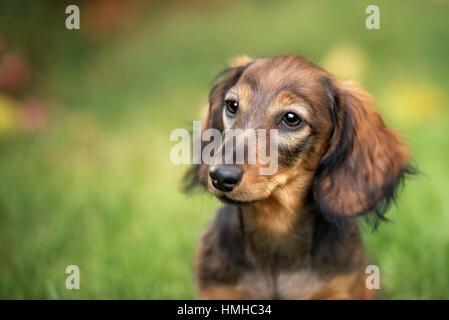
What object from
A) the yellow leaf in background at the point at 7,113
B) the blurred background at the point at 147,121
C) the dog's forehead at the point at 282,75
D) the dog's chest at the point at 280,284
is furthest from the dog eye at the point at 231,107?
the yellow leaf in background at the point at 7,113

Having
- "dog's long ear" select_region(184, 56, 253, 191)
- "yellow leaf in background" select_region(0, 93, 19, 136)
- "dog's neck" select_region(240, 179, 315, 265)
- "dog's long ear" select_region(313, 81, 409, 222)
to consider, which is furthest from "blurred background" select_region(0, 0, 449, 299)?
"dog's neck" select_region(240, 179, 315, 265)

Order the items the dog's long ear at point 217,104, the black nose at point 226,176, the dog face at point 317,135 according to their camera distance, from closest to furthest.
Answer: the black nose at point 226,176 → the dog face at point 317,135 → the dog's long ear at point 217,104

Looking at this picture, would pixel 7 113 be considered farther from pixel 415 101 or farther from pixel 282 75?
pixel 415 101

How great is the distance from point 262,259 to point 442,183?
2.45 meters

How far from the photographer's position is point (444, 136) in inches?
228

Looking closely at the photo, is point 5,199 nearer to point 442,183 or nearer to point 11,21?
point 11,21

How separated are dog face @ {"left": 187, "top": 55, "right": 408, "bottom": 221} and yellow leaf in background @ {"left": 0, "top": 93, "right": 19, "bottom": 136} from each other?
3.28 metres

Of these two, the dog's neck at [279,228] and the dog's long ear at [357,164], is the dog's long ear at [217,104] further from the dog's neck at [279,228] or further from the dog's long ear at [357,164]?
the dog's long ear at [357,164]

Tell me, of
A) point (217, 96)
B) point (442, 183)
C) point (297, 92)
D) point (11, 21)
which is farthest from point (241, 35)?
point (297, 92)

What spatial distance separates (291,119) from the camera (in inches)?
117

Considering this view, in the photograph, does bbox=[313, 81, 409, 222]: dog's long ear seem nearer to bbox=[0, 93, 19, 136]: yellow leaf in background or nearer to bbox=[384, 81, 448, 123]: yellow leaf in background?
bbox=[384, 81, 448, 123]: yellow leaf in background

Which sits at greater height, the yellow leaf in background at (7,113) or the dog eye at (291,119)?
the yellow leaf in background at (7,113)

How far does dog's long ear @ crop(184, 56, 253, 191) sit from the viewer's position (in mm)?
3434

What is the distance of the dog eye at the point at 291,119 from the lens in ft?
9.71
